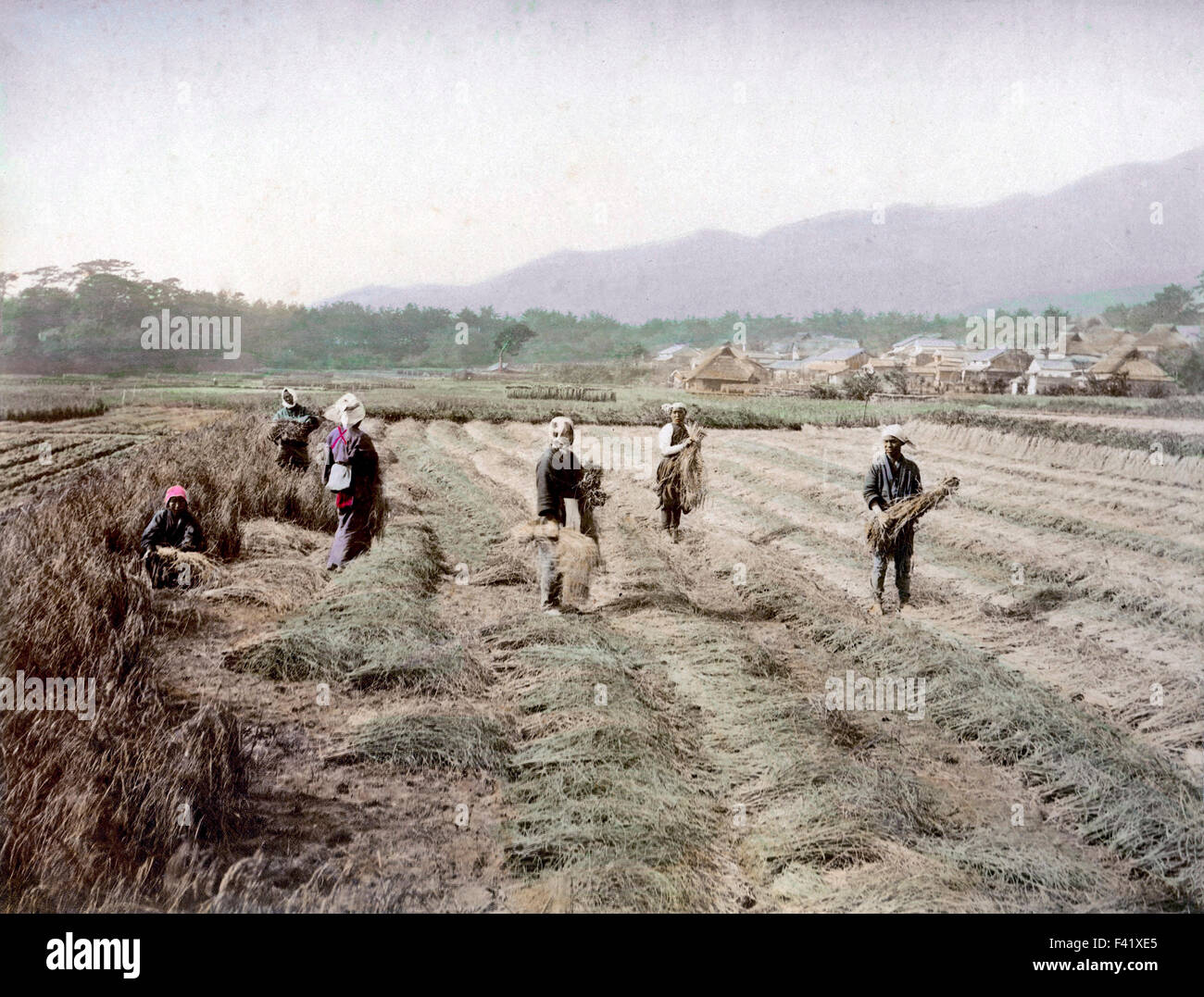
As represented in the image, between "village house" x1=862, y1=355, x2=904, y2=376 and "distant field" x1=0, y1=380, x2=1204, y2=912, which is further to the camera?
"village house" x1=862, y1=355, x2=904, y2=376

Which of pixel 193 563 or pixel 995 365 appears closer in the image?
pixel 193 563

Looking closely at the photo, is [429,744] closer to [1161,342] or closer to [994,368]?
[994,368]

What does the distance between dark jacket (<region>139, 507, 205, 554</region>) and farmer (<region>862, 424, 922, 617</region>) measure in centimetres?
286

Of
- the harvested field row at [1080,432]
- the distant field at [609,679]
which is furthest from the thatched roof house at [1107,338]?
the harvested field row at [1080,432]

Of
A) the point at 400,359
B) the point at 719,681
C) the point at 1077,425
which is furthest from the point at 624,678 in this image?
the point at 1077,425

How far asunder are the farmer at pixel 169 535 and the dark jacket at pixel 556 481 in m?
1.39

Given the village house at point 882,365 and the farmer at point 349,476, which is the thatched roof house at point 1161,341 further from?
the farmer at point 349,476

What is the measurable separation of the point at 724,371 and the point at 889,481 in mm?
891

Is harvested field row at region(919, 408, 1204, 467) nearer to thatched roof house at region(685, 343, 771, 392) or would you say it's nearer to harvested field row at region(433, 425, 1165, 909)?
thatched roof house at region(685, 343, 771, 392)

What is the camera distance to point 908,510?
3.61 m

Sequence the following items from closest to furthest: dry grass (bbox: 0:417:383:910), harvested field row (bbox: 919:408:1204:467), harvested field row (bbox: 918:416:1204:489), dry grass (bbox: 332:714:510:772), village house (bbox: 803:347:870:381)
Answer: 1. dry grass (bbox: 0:417:383:910)
2. dry grass (bbox: 332:714:510:772)
3. village house (bbox: 803:347:870:381)
4. harvested field row (bbox: 919:408:1204:467)
5. harvested field row (bbox: 918:416:1204:489)

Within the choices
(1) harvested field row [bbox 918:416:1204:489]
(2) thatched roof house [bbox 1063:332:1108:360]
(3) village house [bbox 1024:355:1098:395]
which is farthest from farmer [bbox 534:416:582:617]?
(2) thatched roof house [bbox 1063:332:1108:360]

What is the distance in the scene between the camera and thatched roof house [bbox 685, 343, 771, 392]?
141 inches

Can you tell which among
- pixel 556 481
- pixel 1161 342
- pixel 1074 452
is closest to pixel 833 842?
pixel 556 481
